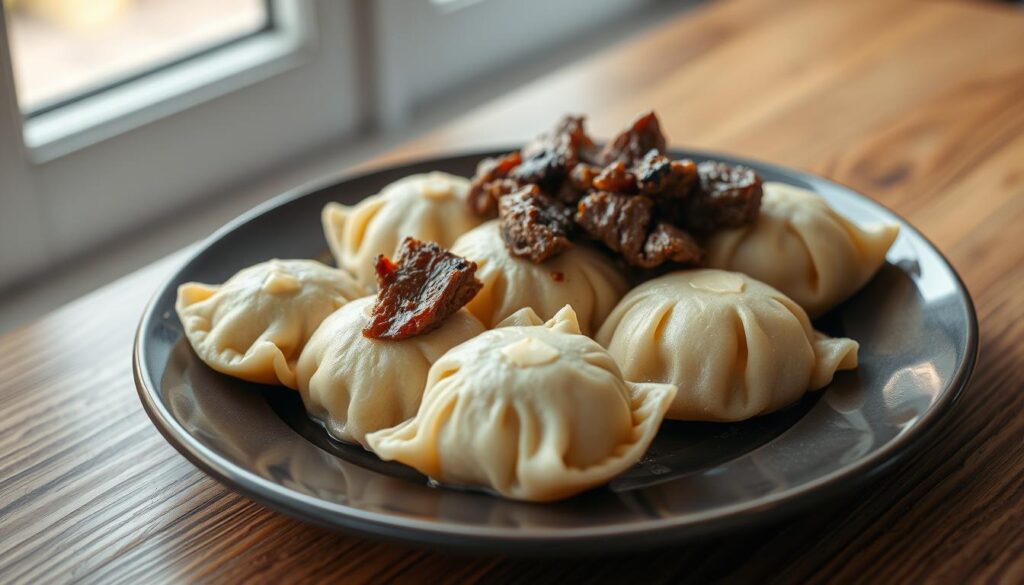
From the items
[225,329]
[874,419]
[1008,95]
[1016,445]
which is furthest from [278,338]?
[1008,95]

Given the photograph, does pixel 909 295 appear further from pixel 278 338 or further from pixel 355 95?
pixel 355 95

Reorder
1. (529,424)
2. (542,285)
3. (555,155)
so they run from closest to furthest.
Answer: (529,424), (542,285), (555,155)

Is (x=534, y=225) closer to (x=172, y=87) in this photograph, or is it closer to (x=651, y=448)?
(x=651, y=448)

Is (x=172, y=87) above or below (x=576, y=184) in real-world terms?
below

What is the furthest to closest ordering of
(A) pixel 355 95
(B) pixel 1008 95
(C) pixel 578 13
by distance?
(C) pixel 578 13
(A) pixel 355 95
(B) pixel 1008 95

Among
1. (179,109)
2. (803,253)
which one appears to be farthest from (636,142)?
(179,109)

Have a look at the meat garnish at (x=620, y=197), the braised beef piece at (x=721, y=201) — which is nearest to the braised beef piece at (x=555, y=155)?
the meat garnish at (x=620, y=197)

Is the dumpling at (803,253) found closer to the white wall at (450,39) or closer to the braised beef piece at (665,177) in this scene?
the braised beef piece at (665,177)
